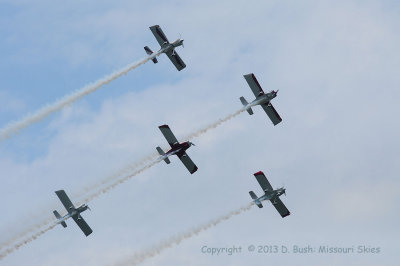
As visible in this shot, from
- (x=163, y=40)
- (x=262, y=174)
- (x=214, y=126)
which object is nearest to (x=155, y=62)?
(x=163, y=40)

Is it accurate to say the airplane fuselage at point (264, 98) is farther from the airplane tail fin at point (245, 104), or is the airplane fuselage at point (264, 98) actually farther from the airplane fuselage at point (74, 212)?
the airplane fuselage at point (74, 212)

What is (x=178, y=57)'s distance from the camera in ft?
362

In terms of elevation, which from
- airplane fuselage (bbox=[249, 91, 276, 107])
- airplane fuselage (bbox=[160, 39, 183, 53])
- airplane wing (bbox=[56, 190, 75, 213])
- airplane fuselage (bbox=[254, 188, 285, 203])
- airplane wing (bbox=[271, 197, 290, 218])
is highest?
airplane fuselage (bbox=[160, 39, 183, 53])

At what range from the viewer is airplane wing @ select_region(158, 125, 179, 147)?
10138 cm

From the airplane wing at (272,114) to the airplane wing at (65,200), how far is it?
88.4 feet

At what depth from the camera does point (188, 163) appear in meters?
105

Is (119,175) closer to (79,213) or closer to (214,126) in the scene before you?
(79,213)

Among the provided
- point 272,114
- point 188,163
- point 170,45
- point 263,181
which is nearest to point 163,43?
point 170,45

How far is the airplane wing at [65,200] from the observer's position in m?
98.6

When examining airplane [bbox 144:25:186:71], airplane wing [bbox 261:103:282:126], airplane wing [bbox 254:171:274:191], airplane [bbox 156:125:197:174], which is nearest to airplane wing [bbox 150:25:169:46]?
airplane [bbox 144:25:186:71]

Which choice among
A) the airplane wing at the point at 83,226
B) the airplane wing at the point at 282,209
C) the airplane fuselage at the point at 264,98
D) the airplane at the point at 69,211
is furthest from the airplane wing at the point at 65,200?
the airplane wing at the point at 282,209

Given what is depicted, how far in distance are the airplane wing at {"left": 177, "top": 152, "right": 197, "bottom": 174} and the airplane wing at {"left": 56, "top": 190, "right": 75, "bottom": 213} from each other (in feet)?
47.0

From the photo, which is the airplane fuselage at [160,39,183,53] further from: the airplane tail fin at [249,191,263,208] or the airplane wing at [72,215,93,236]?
the airplane wing at [72,215,93,236]

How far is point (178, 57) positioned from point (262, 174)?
717 inches
